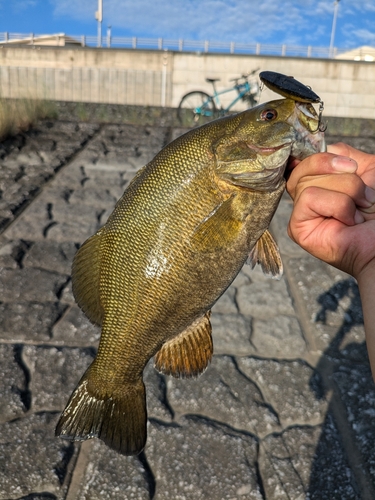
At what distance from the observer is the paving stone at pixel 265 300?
16.2ft

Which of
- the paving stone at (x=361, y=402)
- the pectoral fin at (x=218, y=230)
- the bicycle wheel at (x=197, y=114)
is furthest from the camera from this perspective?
the bicycle wheel at (x=197, y=114)

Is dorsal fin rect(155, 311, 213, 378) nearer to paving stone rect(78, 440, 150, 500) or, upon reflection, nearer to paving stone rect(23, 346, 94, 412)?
paving stone rect(78, 440, 150, 500)

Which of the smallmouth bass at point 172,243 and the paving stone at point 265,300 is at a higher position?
the smallmouth bass at point 172,243

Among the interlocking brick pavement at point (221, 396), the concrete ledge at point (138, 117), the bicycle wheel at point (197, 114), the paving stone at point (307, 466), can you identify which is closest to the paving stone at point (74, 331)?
the interlocking brick pavement at point (221, 396)

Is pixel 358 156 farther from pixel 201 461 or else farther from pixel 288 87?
pixel 201 461

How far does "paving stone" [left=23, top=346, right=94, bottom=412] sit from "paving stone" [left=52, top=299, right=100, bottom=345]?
160 millimetres

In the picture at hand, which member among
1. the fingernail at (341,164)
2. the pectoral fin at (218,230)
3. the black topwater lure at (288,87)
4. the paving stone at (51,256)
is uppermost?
the black topwater lure at (288,87)

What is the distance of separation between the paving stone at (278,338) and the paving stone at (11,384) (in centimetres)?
200

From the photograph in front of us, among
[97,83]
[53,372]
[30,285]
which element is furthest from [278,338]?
[97,83]

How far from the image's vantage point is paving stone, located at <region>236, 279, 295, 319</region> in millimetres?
4949

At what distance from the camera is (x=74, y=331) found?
14.6 ft

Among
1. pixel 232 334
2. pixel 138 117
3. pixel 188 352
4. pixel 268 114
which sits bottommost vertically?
pixel 232 334

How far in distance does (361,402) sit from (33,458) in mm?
2475

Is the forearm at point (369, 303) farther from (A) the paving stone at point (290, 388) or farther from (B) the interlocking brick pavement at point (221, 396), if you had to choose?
(A) the paving stone at point (290, 388)
